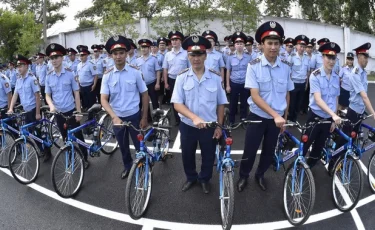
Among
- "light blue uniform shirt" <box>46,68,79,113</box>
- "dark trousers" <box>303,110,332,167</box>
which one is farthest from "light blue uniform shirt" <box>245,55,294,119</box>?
"light blue uniform shirt" <box>46,68,79,113</box>

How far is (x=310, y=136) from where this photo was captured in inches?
169

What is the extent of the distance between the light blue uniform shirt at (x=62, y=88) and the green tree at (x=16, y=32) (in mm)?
16704

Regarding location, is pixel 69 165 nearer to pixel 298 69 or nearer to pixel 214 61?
pixel 214 61

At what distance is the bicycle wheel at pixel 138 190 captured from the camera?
3408 mm

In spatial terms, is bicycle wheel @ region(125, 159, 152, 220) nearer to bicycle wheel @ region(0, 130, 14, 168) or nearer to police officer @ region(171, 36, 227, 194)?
police officer @ region(171, 36, 227, 194)

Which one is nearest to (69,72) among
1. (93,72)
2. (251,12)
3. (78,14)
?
(93,72)

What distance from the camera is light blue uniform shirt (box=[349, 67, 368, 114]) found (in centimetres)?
443

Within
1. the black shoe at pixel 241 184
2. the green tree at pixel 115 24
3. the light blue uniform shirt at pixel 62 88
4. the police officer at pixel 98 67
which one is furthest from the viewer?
the green tree at pixel 115 24

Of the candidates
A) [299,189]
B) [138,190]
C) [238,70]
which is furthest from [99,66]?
[299,189]

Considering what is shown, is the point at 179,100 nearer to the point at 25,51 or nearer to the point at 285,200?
the point at 285,200

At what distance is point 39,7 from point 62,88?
29.9 metres

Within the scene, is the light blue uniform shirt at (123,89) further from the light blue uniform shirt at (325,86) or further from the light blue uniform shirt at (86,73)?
the light blue uniform shirt at (86,73)

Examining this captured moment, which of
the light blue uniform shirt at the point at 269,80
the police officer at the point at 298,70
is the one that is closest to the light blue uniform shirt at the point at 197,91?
the light blue uniform shirt at the point at 269,80

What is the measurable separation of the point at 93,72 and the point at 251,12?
8.75m
